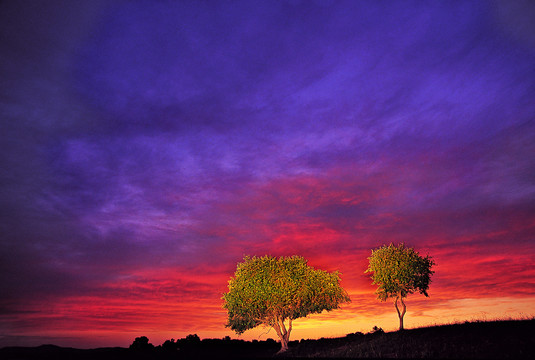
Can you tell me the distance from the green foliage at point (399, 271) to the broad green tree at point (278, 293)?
30.3 ft

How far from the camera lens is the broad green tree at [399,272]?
57.5m

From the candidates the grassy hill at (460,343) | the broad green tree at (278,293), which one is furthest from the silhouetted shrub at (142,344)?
the grassy hill at (460,343)

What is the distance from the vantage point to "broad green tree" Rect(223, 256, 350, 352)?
6134cm

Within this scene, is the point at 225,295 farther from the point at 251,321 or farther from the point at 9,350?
the point at 9,350

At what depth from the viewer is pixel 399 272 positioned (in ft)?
189

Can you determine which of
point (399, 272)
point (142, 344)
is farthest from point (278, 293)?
point (142, 344)

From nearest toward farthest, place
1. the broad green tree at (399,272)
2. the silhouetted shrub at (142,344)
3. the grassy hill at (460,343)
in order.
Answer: the grassy hill at (460,343) → the broad green tree at (399,272) → the silhouetted shrub at (142,344)

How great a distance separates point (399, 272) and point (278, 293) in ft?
64.7

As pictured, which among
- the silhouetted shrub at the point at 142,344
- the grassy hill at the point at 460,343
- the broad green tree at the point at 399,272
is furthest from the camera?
the silhouetted shrub at the point at 142,344

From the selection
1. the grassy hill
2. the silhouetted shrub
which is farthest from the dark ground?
the silhouetted shrub

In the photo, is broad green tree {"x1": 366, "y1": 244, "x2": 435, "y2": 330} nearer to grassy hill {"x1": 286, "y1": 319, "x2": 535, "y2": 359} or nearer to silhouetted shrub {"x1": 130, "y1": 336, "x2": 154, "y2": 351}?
grassy hill {"x1": 286, "y1": 319, "x2": 535, "y2": 359}

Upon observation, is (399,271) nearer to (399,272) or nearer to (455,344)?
(399,272)

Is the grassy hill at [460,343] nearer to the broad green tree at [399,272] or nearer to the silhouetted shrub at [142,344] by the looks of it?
the broad green tree at [399,272]

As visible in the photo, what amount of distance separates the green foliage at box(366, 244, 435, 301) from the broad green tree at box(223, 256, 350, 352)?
9.24 meters
